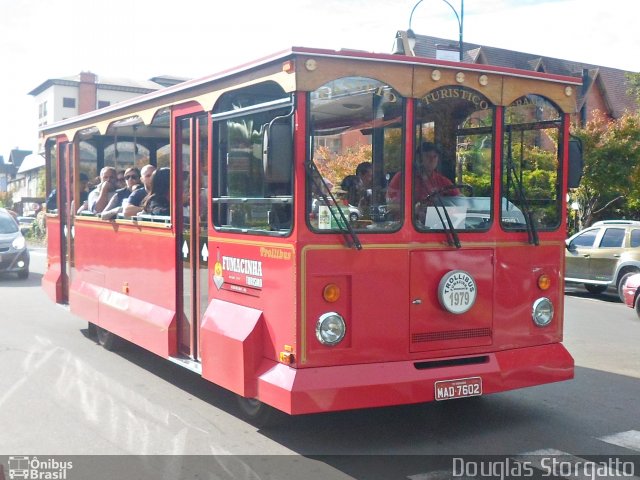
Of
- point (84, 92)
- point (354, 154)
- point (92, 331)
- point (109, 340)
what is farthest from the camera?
point (84, 92)

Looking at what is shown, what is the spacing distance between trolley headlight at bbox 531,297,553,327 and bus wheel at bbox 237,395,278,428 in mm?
2190

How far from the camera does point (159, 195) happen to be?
766cm

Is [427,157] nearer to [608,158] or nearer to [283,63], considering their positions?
[283,63]

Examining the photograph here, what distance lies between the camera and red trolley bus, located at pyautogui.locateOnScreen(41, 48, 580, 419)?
5406 millimetres

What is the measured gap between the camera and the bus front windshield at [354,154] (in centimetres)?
544

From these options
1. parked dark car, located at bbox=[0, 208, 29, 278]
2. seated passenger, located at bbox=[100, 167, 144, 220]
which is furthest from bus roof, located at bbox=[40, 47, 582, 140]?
parked dark car, located at bbox=[0, 208, 29, 278]

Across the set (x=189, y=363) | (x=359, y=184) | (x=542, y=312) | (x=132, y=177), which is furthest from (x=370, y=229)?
(x=132, y=177)

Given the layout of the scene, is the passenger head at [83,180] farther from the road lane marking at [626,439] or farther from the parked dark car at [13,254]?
the parked dark car at [13,254]

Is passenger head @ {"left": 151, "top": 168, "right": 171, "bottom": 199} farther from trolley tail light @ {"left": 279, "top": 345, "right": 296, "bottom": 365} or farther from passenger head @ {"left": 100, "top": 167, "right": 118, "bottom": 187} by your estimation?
trolley tail light @ {"left": 279, "top": 345, "right": 296, "bottom": 365}

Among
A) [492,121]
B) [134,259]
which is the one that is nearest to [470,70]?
[492,121]

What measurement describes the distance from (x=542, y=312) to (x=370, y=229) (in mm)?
1726

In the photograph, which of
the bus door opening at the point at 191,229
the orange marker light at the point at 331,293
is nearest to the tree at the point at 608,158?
the bus door opening at the point at 191,229

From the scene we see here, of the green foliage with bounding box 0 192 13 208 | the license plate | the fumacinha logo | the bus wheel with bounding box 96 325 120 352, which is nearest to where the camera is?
the fumacinha logo

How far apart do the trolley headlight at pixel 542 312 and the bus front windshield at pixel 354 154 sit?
1.47 m
